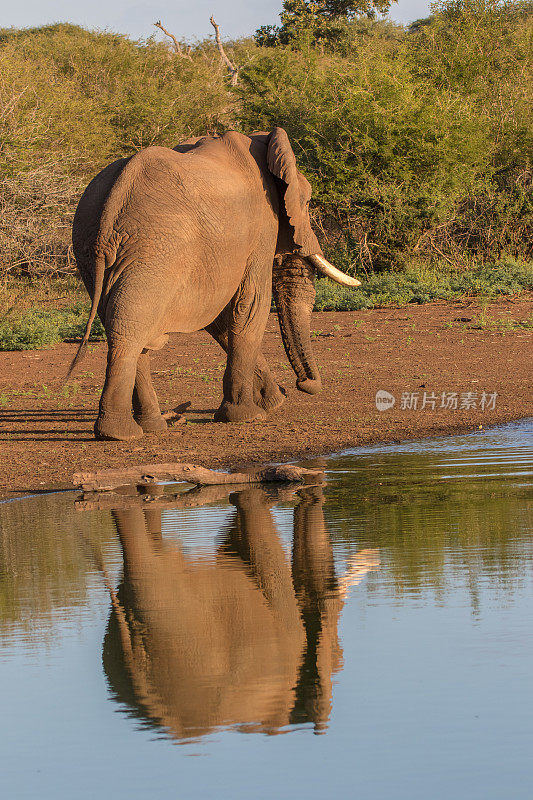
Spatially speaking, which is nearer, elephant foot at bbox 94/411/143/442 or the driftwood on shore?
the driftwood on shore

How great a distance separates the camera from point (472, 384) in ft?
39.6

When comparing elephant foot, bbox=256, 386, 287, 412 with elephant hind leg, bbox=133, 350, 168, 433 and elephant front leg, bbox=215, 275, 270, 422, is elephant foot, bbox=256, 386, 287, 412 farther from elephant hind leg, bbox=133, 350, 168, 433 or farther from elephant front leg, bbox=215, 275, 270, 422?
elephant hind leg, bbox=133, 350, 168, 433

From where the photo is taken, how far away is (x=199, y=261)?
9.32 metres

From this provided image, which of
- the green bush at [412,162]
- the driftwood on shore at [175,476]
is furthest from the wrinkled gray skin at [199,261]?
the green bush at [412,162]

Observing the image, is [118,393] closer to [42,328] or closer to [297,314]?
[297,314]

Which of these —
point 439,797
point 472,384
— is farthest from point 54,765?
point 472,384

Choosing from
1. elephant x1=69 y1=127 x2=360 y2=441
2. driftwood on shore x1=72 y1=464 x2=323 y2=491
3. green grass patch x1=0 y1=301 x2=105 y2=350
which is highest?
elephant x1=69 y1=127 x2=360 y2=441

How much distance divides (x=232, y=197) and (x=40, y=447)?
2.59 meters

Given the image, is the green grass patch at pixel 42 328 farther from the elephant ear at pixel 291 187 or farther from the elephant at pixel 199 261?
the elephant ear at pixel 291 187

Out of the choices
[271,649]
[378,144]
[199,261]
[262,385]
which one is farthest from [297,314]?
[378,144]

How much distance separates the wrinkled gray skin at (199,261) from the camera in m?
8.79

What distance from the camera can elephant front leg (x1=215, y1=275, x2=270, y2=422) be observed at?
9.95 metres

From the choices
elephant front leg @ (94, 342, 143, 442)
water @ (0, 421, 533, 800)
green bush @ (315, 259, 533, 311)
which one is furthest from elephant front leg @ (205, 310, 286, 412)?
green bush @ (315, 259, 533, 311)

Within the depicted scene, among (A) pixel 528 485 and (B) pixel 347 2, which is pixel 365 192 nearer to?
(A) pixel 528 485
